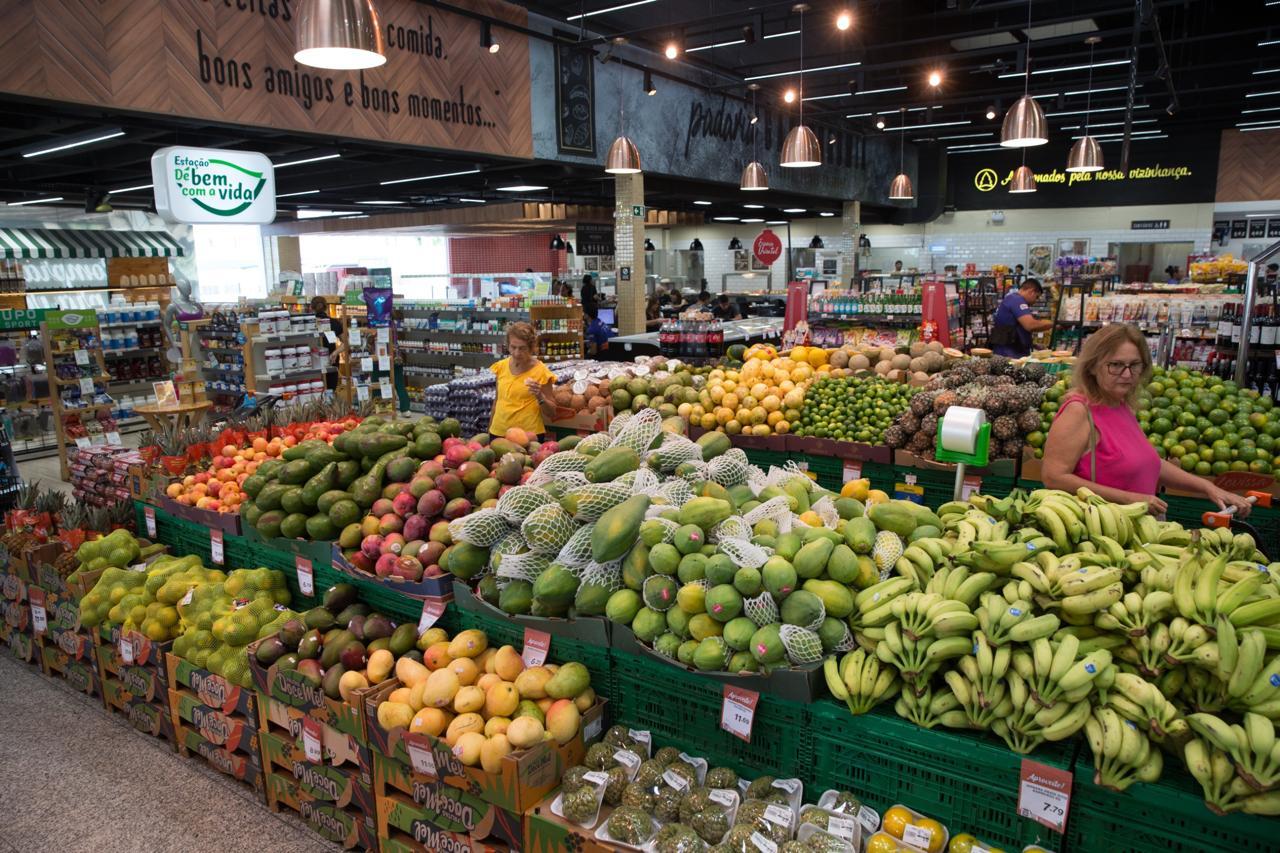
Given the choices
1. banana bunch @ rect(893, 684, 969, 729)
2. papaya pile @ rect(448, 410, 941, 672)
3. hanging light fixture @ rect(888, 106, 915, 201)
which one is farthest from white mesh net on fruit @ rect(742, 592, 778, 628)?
hanging light fixture @ rect(888, 106, 915, 201)

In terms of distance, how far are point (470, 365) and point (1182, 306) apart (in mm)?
9601

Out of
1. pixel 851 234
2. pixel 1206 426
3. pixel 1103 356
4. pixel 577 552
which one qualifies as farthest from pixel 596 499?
pixel 851 234

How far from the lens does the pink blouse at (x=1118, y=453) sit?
3.23 metres

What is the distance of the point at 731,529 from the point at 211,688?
232cm

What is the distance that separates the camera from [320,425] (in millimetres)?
4738

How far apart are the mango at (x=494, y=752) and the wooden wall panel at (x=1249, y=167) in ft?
70.8

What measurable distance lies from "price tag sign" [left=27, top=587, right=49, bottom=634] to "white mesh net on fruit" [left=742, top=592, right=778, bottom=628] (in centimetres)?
397

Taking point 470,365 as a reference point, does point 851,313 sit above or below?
above

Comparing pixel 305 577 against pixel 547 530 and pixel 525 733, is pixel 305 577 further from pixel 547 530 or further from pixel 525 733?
pixel 525 733

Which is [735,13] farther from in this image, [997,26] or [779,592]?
[779,592]

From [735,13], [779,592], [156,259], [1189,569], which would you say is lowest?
[779,592]

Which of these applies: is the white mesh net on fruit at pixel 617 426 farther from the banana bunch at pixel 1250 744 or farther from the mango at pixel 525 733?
the banana bunch at pixel 1250 744

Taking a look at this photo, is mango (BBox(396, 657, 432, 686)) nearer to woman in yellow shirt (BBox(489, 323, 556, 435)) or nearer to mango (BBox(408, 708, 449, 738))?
mango (BBox(408, 708, 449, 738))

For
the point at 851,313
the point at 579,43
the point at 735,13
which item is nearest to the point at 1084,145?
the point at 851,313
